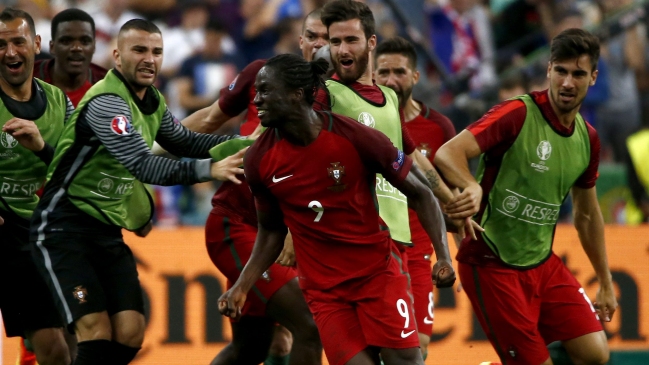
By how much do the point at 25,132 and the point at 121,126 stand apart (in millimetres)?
681

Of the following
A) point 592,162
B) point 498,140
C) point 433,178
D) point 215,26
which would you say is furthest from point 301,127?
point 215,26

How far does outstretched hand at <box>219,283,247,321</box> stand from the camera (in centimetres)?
557

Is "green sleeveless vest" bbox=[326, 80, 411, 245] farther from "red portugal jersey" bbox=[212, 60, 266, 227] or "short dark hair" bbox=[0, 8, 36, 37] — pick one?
"short dark hair" bbox=[0, 8, 36, 37]

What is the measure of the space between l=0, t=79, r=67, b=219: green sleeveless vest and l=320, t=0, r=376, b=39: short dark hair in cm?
191

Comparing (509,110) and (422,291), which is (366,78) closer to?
(509,110)

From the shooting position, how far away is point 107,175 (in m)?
6.39

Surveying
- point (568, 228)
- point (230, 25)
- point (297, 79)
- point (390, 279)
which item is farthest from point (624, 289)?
point (230, 25)

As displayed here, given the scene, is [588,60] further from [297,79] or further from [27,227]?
[27,227]

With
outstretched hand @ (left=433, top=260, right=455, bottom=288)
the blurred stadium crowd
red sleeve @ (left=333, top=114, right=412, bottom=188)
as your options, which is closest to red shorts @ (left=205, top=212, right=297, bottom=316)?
red sleeve @ (left=333, top=114, right=412, bottom=188)

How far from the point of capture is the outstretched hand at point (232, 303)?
5.57m

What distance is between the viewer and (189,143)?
684 cm

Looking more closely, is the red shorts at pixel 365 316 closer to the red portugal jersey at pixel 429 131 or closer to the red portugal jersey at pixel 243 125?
the red portugal jersey at pixel 243 125

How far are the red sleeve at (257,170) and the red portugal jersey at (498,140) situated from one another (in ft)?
4.60

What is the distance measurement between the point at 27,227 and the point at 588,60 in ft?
12.7
